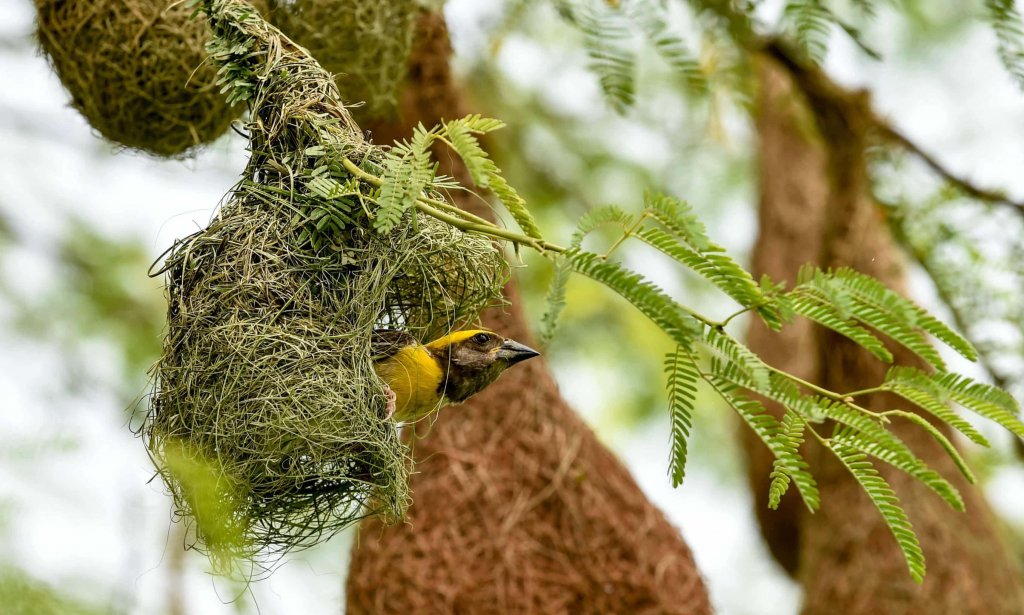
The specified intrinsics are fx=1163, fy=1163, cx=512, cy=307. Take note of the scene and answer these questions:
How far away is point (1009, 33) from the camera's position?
8.90 feet

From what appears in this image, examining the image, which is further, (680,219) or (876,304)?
(876,304)

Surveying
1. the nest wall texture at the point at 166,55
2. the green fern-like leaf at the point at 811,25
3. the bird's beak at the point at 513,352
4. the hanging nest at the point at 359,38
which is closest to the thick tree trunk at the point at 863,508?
the green fern-like leaf at the point at 811,25

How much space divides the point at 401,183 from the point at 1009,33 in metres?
1.62

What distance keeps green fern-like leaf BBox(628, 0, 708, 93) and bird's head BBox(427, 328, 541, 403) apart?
77cm

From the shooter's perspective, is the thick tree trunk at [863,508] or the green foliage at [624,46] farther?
the thick tree trunk at [863,508]

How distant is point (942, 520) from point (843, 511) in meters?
0.35

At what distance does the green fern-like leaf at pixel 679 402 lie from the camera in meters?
2.00

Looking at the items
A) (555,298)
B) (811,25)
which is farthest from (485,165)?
(811,25)

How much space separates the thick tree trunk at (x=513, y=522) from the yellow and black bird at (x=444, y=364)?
772mm

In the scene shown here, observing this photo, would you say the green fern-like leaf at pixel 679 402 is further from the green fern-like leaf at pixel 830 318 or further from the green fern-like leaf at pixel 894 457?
the green fern-like leaf at pixel 894 457

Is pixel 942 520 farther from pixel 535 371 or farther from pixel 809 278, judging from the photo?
pixel 809 278

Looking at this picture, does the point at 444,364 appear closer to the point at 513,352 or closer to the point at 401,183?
the point at 513,352

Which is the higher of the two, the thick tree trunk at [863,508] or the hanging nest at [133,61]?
the hanging nest at [133,61]

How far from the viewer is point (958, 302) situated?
13.9 ft
